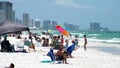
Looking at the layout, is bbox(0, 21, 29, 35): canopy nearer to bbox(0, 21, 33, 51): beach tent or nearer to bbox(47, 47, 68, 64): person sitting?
bbox(0, 21, 33, 51): beach tent

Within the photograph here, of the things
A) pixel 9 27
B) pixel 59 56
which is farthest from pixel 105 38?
pixel 59 56

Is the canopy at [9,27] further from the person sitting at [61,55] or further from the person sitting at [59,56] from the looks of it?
the person sitting at [61,55]

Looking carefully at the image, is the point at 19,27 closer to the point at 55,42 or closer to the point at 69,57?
the point at 69,57

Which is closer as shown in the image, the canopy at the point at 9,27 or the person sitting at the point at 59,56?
the person sitting at the point at 59,56

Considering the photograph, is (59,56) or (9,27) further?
(9,27)

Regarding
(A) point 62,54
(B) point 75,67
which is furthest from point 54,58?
(B) point 75,67

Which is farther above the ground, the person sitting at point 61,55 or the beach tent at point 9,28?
the beach tent at point 9,28

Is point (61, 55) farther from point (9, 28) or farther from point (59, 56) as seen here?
point (9, 28)

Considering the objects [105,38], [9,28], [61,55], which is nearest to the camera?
[61,55]

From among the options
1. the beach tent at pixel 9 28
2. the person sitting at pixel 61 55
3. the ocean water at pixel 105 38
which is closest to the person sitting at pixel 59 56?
the person sitting at pixel 61 55

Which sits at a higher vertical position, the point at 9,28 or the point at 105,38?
the point at 9,28

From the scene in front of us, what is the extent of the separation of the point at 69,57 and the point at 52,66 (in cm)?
348

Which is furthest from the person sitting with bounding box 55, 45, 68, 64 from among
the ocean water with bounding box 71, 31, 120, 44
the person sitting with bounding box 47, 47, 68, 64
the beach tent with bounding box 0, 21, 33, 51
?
the ocean water with bounding box 71, 31, 120, 44

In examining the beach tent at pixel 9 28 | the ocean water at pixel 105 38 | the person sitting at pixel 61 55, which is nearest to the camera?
the person sitting at pixel 61 55
